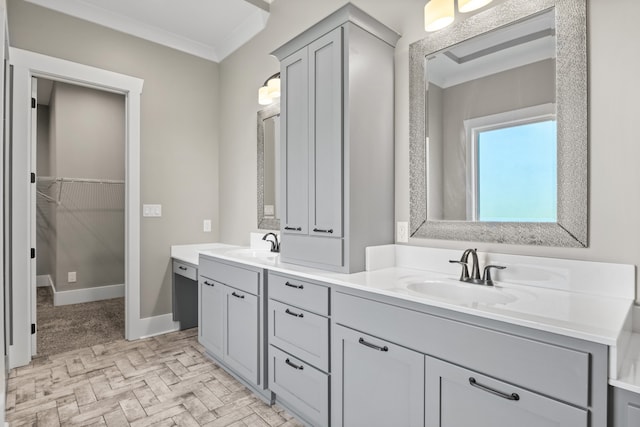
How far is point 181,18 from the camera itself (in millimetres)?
3094

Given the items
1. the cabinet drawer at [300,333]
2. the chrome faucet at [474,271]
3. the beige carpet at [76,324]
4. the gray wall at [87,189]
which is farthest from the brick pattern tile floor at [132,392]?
the gray wall at [87,189]

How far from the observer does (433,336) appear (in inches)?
50.1

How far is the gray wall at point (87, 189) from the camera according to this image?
4277 mm

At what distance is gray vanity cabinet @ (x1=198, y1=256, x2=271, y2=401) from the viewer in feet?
6.96

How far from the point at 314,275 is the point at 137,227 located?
2112 mm

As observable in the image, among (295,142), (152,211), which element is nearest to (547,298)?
(295,142)

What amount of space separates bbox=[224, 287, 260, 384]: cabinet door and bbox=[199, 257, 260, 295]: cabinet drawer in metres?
0.05

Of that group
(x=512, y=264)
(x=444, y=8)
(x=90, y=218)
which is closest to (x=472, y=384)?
(x=512, y=264)

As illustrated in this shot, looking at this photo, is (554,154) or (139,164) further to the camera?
(139,164)

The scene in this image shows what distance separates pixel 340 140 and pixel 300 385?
1313mm

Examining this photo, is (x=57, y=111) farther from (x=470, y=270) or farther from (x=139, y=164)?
(x=470, y=270)

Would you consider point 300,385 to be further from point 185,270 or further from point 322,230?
point 185,270

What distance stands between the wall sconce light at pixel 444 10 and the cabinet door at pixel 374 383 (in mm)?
1531

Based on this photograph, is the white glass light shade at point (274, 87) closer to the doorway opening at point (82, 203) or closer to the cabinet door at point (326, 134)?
the cabinet door at point (326, 134)
